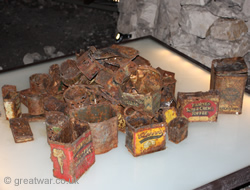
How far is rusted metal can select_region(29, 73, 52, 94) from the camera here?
2.73 metres

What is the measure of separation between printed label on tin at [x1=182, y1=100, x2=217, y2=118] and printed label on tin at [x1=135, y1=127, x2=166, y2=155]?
34 centimetres

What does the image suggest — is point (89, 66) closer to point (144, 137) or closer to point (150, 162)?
point (144, 137)

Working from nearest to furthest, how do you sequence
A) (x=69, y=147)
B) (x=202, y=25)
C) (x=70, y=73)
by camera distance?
1. (x=69, y=147)
2. (x=70, y=73)
3. (x=202, y=25)

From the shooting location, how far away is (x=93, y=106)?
235 cm

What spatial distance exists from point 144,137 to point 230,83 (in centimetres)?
77

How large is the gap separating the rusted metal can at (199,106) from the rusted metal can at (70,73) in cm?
70

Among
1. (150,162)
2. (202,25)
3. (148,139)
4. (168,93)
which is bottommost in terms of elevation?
(150,162)

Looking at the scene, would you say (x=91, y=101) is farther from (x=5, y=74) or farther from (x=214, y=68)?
(x=5, y=74)

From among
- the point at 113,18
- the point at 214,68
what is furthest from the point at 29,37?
the point at 214,68

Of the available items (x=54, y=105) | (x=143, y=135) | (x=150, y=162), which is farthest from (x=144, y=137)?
(x=54, y=105)

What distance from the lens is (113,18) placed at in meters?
5.50

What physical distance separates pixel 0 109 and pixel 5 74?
56 centimetres

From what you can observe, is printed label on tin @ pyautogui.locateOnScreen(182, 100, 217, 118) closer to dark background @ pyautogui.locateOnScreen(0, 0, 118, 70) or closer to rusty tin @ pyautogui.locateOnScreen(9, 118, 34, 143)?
rusty tin @ pyautogui.locateOnScreen(9, 118, 34, 143)

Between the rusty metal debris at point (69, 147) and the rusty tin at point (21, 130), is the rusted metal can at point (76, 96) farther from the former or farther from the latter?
the rusty tin at point (21, 130)
